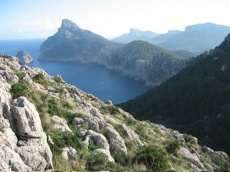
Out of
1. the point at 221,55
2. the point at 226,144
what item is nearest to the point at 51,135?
the point at 226,144

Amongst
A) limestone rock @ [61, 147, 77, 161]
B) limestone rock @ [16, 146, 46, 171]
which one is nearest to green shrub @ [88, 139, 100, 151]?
limestone rock @ [61, 147, 77, 161]

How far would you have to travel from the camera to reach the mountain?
82.3 metres

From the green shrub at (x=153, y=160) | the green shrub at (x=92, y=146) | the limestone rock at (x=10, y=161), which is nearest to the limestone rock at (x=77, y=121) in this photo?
the green shrub at (x=92, y=146)

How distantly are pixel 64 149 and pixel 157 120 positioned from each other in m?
92.6

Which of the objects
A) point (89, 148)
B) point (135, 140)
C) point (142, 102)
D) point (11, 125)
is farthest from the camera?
point (142, 102)

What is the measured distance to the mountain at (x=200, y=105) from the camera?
82312 millimetres

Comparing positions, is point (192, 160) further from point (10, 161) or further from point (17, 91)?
point (10, 161)

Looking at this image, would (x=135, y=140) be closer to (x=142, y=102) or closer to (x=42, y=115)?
(x=42, y=115)

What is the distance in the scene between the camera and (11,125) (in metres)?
12.3

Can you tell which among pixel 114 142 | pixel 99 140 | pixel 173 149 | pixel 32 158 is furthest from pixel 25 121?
pixel 173 149

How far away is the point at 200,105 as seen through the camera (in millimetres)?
102188

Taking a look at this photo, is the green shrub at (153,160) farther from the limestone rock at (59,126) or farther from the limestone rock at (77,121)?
the limestone rock at (77,121)

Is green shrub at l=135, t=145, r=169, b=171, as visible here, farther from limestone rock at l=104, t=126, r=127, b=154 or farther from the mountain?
the mountain

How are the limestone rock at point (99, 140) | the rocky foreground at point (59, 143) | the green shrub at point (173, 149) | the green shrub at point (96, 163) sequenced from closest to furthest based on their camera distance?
the rocky foreground at point (59, 143) → the green shrub at point (96, 163) → the limestone rock at point (99, 140) → the green shrub at point (173, 149)
